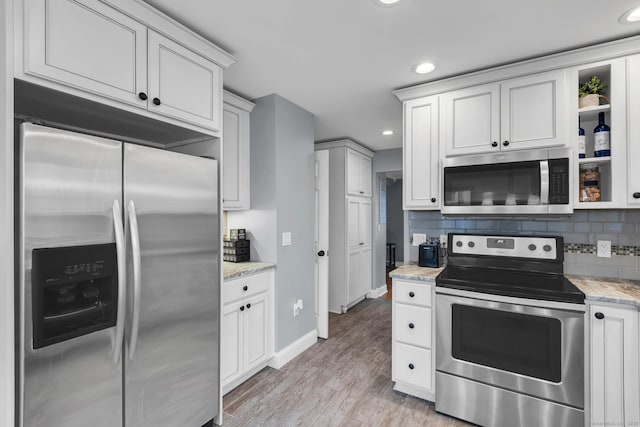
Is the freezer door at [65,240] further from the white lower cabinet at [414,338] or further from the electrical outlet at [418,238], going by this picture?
the electrical outlet at [418,238]

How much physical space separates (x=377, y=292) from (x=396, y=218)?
3194 millimetres

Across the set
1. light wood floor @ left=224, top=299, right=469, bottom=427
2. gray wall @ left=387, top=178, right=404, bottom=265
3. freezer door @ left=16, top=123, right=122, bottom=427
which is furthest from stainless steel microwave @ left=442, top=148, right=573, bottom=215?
gray wall @ left=387, top=178, right=404, bottom=265

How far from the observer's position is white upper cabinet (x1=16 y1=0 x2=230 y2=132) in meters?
1.23

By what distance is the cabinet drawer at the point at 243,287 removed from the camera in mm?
2236

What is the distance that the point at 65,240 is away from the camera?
4.12 feet

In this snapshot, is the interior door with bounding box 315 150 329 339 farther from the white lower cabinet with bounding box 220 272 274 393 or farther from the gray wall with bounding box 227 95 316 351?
the white lower cabinet with bounding box 220 272 274 393

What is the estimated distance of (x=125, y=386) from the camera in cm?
147

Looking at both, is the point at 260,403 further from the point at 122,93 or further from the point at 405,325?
the point at 122,93

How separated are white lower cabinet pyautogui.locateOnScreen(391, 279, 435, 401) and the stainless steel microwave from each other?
68 cm

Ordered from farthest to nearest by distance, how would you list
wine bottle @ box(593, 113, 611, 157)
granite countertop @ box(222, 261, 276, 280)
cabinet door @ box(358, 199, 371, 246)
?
cabinet door @ box(358, 199, 371, 246) < granite countertop @ box(222, 261, 276, 280) < wine bottle @ box(593, 113, 611, 157)

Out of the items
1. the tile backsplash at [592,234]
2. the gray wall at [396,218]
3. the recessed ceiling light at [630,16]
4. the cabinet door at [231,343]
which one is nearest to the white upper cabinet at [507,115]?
the recessed ceiling light at [630,16]

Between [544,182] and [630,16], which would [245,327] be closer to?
[544,182]

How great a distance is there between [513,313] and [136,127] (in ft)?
8.71

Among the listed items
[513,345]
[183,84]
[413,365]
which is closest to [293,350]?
[413,365]
